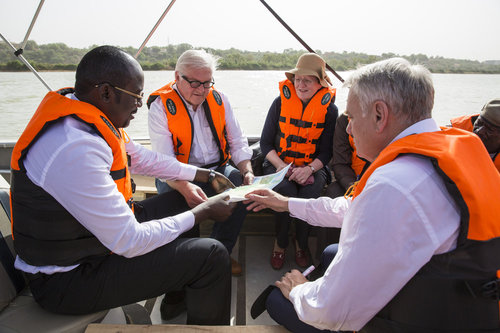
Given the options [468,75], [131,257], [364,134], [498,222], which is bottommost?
[131,257]

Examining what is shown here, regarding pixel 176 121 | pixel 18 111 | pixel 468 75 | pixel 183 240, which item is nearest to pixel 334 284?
pixel 183 240

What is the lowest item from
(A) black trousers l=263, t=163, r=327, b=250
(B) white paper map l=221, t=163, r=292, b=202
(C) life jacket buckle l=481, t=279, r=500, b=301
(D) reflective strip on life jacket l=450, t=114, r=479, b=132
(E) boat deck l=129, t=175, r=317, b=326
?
(E) boat deck l=129, t=175, r=317, b=326

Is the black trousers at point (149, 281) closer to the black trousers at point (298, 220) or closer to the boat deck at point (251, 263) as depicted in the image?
the boat deck at point (251, 263)

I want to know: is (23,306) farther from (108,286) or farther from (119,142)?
(119,142)

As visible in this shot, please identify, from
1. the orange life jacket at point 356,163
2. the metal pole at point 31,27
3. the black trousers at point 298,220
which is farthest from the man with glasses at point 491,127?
the metal pole at point 31,27

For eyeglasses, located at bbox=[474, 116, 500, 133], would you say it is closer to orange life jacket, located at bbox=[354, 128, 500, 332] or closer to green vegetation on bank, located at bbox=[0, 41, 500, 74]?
green vegetation on bank, located at bbox=[0, 41, 500, 74]

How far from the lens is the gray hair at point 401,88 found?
0.93 meters

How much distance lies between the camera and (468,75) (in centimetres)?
754

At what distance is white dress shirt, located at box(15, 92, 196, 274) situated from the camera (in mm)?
1107

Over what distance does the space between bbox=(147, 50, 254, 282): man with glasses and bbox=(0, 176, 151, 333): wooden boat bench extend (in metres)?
0.84

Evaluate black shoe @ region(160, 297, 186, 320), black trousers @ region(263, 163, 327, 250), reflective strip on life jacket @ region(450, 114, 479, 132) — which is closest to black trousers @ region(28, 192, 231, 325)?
black shoe @ region(160, 297, 186, 320)

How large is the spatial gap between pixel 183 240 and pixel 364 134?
0.84 m

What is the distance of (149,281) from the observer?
4.26 feet

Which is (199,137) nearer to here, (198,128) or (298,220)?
(198,128)
